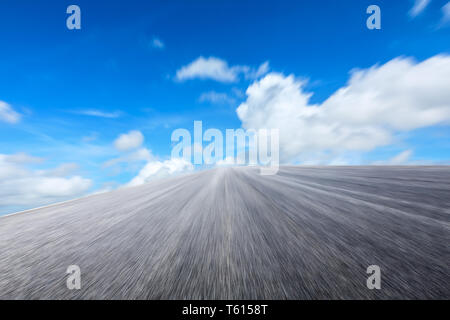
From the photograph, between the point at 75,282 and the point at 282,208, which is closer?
the point at 75,282

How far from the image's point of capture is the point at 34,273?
3.94 feet

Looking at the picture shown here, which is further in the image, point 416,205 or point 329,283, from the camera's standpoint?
point 416,205

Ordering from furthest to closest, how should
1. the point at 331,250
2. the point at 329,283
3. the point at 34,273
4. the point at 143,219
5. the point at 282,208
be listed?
the point at 282,208, the point at 143,219, the point at 331,250, the point at 34,273, the point at 329,283

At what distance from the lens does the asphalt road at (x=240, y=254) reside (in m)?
0.96

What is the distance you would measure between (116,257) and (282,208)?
1894 millimetres

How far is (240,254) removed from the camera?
133 centimetres

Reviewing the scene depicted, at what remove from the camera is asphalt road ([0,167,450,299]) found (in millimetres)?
959

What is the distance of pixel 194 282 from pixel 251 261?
1.25 feet

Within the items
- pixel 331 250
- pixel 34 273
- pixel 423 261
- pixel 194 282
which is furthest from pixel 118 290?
pixel 423 261
